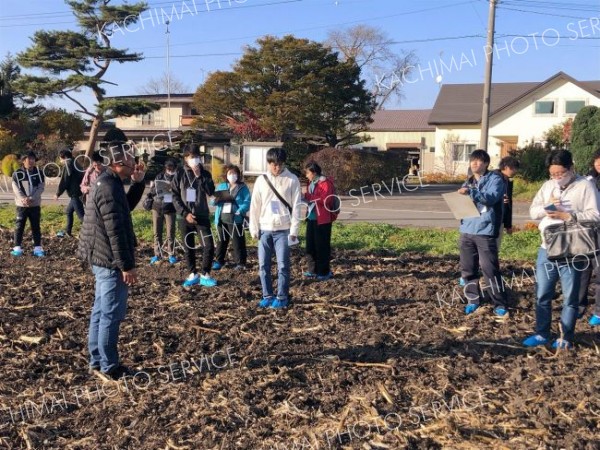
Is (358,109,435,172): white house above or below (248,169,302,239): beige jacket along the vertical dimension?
above

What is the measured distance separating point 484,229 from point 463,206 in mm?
336

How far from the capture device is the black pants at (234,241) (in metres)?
8.92

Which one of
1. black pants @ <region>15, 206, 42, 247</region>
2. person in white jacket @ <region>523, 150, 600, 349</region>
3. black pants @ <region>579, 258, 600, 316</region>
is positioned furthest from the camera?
black pants @ <region>15, 206, 42, 247</region>

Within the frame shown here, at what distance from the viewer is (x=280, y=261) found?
272 inches

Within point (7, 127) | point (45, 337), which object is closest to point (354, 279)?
Answer: point (45, 337)

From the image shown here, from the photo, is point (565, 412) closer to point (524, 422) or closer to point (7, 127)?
point (524, 422)

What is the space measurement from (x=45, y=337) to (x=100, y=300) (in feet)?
4.61

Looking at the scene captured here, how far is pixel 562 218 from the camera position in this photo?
5.18 m

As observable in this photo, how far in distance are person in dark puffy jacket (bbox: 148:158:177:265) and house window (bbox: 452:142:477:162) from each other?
33.4 metres

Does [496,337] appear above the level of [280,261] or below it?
below

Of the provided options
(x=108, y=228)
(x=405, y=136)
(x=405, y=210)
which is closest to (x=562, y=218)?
(x=108, y=228)

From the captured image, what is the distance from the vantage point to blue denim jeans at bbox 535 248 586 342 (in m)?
5.27

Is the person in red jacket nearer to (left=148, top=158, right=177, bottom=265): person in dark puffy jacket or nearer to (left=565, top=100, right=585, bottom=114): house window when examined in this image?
(left=148, top=158, right=177, bottom=265): person in dark puffy jacket

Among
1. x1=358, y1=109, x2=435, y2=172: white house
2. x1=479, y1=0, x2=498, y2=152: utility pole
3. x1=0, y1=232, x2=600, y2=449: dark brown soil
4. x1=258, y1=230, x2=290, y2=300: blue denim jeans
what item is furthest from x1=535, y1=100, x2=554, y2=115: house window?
x1=258, y1=230, x2=290, y2=300: blue denim jeans
